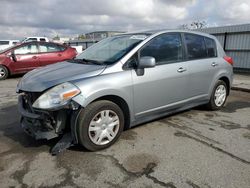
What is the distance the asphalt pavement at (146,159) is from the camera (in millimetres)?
2502

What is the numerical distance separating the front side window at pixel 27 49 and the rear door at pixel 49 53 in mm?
248

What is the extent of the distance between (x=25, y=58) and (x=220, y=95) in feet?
25.6

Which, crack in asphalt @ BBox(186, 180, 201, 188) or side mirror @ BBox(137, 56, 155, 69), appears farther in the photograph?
side mirror @ BBox(137, 56, 155, 69)

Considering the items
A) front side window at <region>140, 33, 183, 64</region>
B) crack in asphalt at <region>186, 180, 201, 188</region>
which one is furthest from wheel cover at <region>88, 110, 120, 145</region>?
crack in asphalt at <region>186, 180, 201, 188</region>

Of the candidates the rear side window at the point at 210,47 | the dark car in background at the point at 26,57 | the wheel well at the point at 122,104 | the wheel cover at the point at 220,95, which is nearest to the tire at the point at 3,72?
the dark car in background at the point at 26,57

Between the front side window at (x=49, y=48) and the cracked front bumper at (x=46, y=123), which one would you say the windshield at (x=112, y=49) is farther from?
the front side window at (x=49, y=48)

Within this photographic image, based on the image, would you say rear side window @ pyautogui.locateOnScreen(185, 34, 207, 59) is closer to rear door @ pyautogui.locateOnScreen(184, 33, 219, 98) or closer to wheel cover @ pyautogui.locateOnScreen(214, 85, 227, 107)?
rear door @ pyautogui.locateOnScreen(184, 33, 219, 98)

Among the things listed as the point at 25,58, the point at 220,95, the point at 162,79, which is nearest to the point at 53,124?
the point at 162,79

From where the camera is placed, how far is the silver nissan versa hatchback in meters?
2.89

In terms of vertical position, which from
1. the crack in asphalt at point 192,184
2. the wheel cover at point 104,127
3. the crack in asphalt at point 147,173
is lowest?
the crack in asphalt at point 192,184

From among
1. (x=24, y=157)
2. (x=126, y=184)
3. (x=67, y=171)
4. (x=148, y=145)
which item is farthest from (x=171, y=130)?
(x=24, y=157)

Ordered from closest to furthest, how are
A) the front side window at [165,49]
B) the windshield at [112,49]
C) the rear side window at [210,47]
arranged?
the windshield at [112,49] < the front side window at [165,49] < the rear side window at [210,47]

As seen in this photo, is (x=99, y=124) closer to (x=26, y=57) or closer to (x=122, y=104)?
(x=122, y=104)

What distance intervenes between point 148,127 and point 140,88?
0.90 meters
